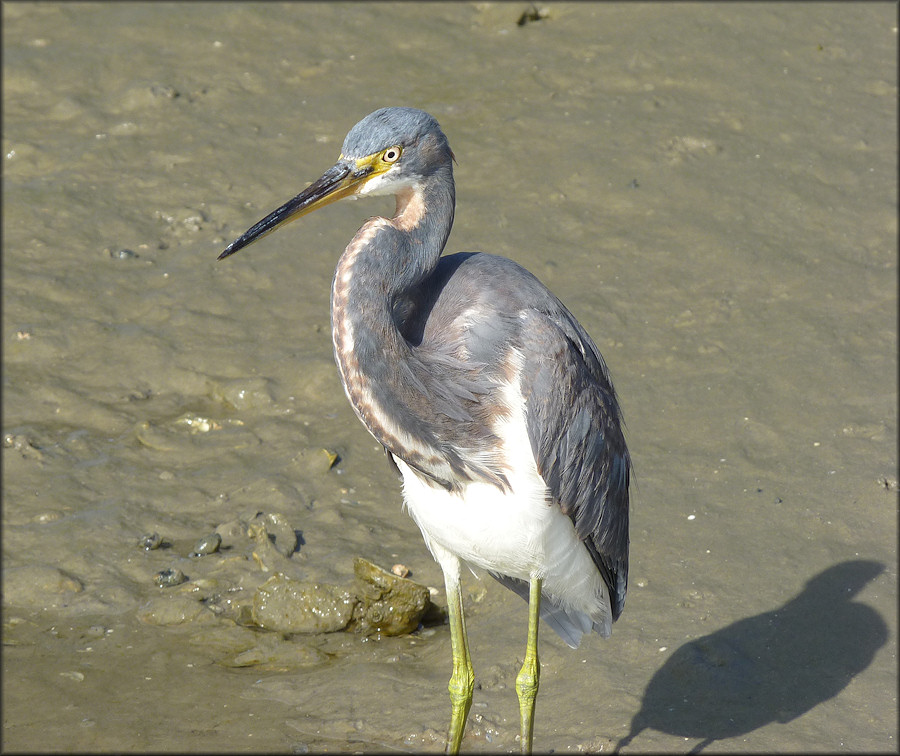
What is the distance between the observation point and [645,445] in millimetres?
5777

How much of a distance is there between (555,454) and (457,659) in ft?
2.90

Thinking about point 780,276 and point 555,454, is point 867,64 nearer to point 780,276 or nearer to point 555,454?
point 780,276

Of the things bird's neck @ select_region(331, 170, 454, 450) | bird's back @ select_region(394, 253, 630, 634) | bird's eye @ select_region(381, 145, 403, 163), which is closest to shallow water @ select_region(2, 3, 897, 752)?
bird's back @ select_region(394, 253, 630, 634)

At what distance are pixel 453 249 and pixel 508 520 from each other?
3.57 m

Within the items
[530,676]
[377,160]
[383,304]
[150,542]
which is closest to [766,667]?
[530,676]

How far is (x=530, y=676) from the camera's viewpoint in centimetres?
395

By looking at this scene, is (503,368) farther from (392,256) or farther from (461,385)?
(392,256)

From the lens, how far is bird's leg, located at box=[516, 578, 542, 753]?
3.92 metres

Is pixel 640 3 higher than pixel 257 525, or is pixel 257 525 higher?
pixel 640 3

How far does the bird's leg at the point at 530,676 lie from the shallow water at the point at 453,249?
0.92 feet

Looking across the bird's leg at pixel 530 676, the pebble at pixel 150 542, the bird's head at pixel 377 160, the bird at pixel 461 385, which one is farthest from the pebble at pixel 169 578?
the bird's head at pixel 377 160

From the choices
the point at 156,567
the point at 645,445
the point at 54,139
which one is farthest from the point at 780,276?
the point at 54,139

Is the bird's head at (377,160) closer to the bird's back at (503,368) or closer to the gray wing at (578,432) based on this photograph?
the bird's back at (503,368)

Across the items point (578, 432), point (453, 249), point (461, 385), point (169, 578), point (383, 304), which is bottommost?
point (169, 578)
